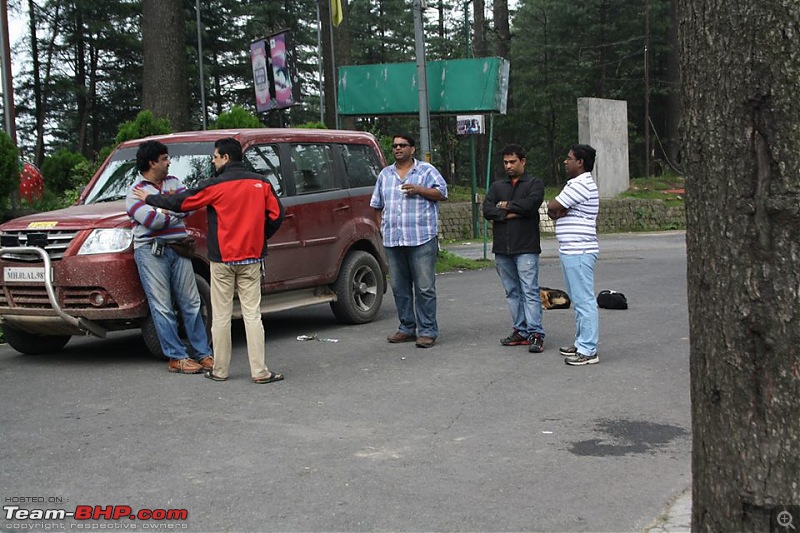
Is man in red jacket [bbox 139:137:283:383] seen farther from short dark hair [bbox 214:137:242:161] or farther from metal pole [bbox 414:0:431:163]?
metal pole [bbox 414:0:431:163]

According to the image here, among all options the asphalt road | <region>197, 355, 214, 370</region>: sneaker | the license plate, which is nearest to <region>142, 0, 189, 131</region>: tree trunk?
the asphalt road

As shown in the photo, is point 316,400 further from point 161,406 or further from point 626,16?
point 626,16

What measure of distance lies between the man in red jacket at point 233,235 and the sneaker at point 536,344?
245 centimetres

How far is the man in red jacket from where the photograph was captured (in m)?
7.92

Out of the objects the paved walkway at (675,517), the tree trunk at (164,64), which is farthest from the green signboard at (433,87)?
the paved walkway at (675,517)

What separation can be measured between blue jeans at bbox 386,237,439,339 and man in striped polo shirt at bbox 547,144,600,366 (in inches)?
56.9

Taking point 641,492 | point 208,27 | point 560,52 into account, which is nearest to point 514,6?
point 560,52

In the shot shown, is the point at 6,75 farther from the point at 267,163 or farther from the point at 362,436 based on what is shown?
the point at 362,436

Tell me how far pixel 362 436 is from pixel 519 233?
3.51m

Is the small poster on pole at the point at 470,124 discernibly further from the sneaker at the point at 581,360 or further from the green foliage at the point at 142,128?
the sneaker at the point at 581,360

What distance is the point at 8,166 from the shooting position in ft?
44.4

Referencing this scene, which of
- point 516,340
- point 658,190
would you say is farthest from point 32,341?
point 658,190

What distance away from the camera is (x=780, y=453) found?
2.91 metres

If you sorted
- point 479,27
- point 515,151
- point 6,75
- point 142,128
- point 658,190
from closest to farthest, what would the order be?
point 515,151
point 142,128
point 6,75
point 658,190
point 479,27
